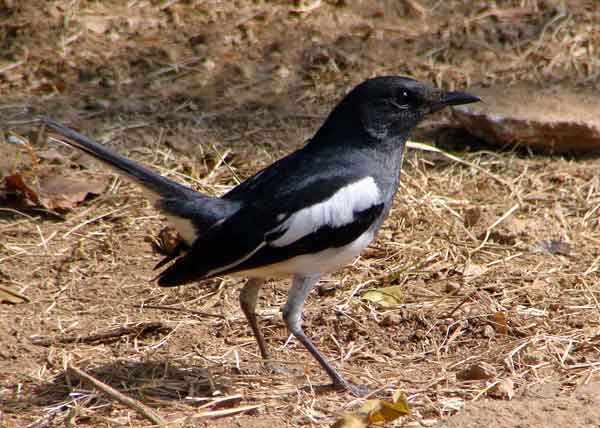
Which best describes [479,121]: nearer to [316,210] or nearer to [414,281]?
[414,281]

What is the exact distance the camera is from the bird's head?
5.24 metres

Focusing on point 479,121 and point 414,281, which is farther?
point 479,121

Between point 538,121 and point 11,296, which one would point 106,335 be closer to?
point 11,296

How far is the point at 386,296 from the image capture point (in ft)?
18.9

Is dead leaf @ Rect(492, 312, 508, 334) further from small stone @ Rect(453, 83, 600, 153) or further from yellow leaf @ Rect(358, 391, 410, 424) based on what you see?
small stone @ Rect(453, 83, 600, 153)

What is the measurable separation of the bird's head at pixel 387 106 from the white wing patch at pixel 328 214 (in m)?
0.41

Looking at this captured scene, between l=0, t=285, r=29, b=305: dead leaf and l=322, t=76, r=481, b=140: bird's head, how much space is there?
2.07 metres

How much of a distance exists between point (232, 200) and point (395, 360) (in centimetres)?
120

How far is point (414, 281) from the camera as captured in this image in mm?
5996

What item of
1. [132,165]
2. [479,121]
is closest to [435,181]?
[479,121]

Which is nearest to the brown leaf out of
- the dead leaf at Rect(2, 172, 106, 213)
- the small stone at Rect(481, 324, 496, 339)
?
the dead leaf at Rect(2, 172, 106, 213)

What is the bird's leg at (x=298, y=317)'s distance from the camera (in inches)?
195

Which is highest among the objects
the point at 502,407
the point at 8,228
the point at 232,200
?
the point at 232,200

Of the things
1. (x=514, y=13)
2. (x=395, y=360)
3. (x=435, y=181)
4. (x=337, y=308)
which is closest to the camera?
(x=395, y=360)
